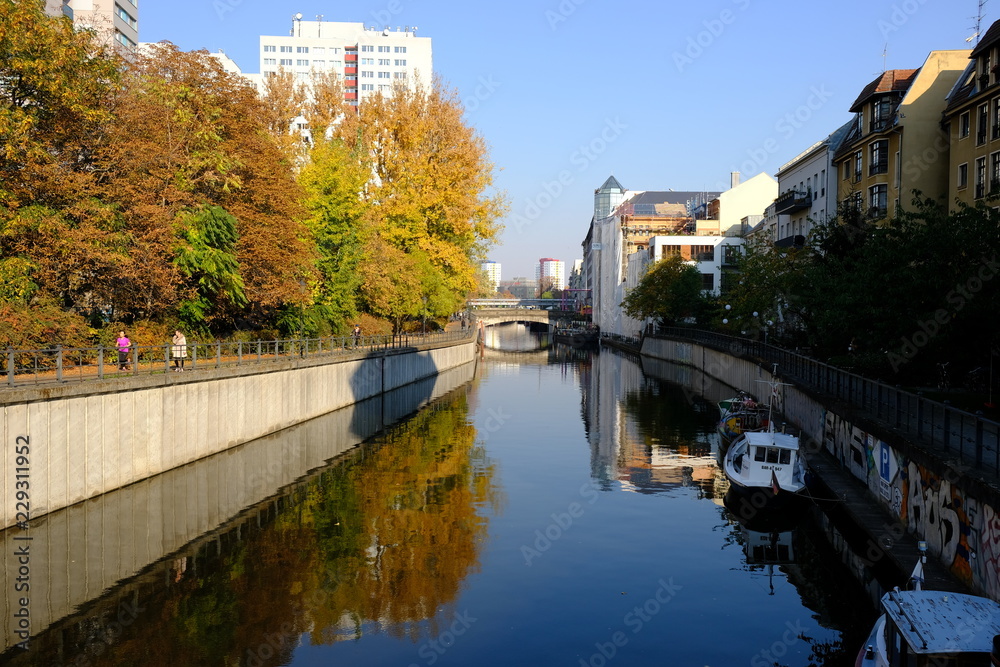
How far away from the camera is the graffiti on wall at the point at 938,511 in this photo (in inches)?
674

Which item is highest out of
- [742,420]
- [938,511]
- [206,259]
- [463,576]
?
[206,259]

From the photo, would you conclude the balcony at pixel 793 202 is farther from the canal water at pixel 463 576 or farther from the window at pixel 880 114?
the canal water at pixel 463 576

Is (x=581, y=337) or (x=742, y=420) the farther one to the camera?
(x=581, y=337)

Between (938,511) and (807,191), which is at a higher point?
(807,191)

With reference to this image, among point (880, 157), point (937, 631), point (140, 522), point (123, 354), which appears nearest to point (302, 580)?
point (140, 522)

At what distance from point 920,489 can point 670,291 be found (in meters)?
86.8

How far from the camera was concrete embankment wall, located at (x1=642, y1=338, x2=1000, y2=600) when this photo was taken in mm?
17250

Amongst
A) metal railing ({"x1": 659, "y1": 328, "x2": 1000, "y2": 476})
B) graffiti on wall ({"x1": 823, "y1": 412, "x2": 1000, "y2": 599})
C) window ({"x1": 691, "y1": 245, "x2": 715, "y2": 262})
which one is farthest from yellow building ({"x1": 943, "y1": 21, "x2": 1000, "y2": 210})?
window ({"x1": 691, "y1": 245, "x2": 715, "y2": 262})

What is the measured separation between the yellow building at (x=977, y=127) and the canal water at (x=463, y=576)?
21.1m

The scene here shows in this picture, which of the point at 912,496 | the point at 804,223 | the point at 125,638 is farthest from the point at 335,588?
the point at 804,223

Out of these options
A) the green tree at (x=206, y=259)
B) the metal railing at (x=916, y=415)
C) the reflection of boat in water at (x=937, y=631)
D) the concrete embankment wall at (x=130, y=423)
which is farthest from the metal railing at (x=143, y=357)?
the metal railing at (x=916, y=415)

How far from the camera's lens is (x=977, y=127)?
45750 millimetres

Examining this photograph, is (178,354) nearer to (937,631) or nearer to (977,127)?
(937,631)

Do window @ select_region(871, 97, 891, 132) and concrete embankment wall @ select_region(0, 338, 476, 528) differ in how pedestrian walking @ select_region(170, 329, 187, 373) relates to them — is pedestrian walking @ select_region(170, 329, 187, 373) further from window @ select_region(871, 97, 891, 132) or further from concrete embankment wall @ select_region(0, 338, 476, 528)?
window @ select_region(871, 97, 891, 132)
